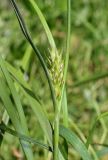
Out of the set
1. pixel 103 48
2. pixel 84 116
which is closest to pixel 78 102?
pixel 84 116

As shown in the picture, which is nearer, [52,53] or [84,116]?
[52,53]

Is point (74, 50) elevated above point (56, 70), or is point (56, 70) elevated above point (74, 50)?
point (56, 70)

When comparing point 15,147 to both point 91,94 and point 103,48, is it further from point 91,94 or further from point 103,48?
point 103,48

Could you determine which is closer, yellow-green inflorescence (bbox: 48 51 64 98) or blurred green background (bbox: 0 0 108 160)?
yellow-green inflorescence (bbox: 48 51 64 98)

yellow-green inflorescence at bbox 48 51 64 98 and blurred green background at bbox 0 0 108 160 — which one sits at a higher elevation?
yellow-green inflorescence at bbox 48 51 64 98
